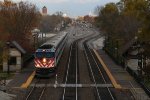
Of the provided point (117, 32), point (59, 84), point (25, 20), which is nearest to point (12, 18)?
point (25, 20)

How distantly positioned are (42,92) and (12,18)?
50.0 meters

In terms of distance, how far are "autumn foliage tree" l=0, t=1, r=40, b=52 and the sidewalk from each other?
2248 cm

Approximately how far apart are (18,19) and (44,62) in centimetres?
4000

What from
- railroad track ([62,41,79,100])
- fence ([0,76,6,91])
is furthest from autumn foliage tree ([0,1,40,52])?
fence ([0,76,6,91])

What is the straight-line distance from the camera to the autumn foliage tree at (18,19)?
273ft

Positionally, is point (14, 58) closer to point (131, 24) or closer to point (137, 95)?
point (137, 95)

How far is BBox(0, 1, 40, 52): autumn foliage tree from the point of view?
83.2m

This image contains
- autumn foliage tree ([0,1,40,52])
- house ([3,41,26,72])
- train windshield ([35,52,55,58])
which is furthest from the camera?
autumn foliage tree ([0,1,40,52])

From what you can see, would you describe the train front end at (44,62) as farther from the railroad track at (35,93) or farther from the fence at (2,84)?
the railroad track at (35,93)

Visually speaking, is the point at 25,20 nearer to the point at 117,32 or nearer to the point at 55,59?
the point at 117,32

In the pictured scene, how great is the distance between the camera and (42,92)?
138ft

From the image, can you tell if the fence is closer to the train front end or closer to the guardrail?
the train front end

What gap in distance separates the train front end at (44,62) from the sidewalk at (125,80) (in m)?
7.72

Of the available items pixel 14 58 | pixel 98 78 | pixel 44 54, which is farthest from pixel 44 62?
pixel 14 58
